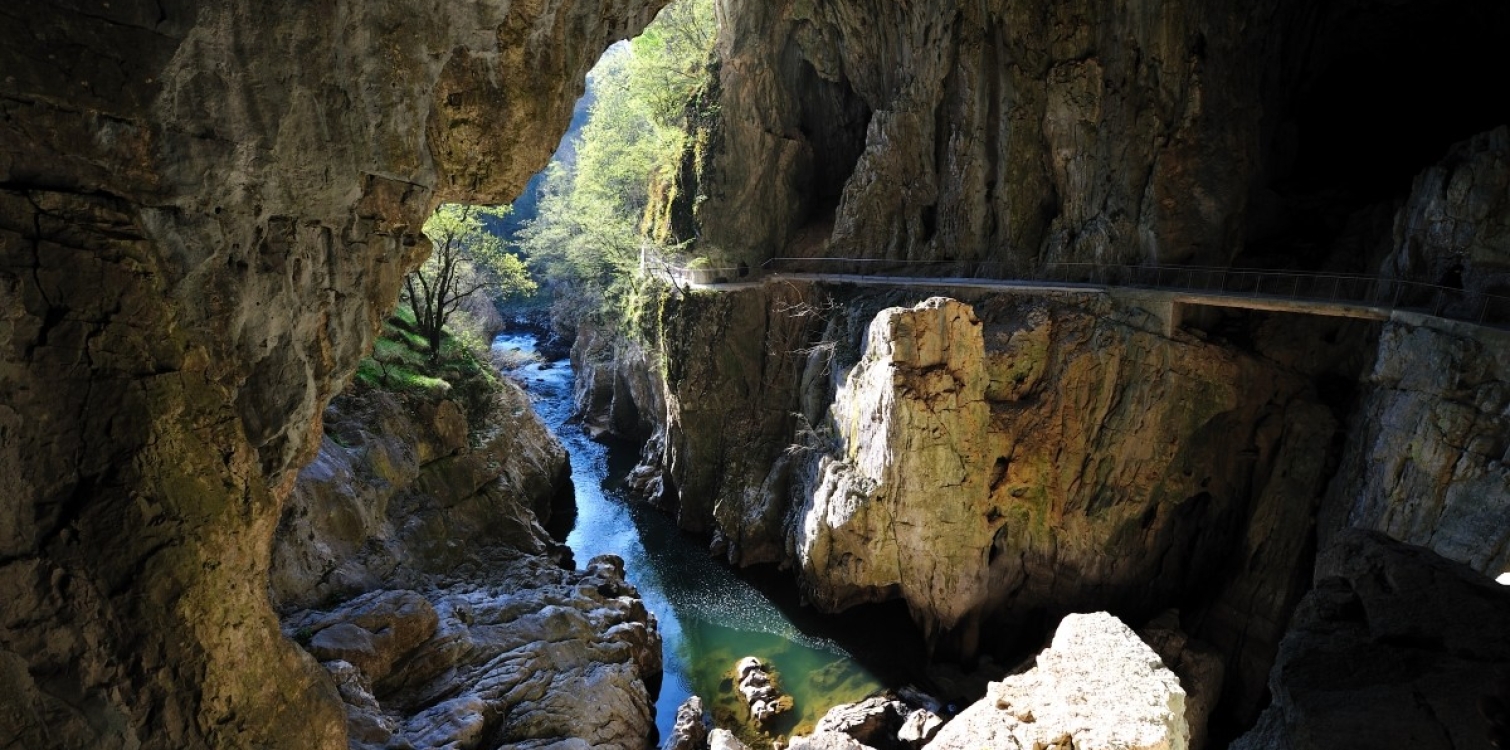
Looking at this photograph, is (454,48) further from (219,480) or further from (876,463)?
(876,463)

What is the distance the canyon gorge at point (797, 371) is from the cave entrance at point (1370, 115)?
112mm

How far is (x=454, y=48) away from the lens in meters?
7.77

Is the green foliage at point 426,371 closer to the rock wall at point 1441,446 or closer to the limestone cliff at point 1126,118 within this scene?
the limestone cliff at point 1126,118

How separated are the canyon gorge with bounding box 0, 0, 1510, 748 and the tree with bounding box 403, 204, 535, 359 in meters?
3.09

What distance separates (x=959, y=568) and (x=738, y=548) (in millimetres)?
7123

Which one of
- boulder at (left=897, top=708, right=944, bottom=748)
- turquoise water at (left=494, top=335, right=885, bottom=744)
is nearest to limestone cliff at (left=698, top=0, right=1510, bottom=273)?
turquoise water at (left=494, top=335, right=885, bottom=744)

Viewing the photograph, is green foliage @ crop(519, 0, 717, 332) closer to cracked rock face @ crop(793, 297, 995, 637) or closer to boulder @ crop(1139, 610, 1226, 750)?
cracked rock face @ crop(793, 297, 995, 637)

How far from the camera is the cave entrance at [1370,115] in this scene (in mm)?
16844

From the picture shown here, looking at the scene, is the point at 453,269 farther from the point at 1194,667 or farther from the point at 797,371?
the point at 1194,667

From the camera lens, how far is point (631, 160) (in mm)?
29375

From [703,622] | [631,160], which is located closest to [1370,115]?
[703,622]

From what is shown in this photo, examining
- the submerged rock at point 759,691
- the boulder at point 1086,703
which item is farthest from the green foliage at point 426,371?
the boulder at point 1086,703

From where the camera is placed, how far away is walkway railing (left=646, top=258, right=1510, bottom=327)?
38.6 feet

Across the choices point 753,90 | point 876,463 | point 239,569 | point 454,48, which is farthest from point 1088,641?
Result: point 753,90
